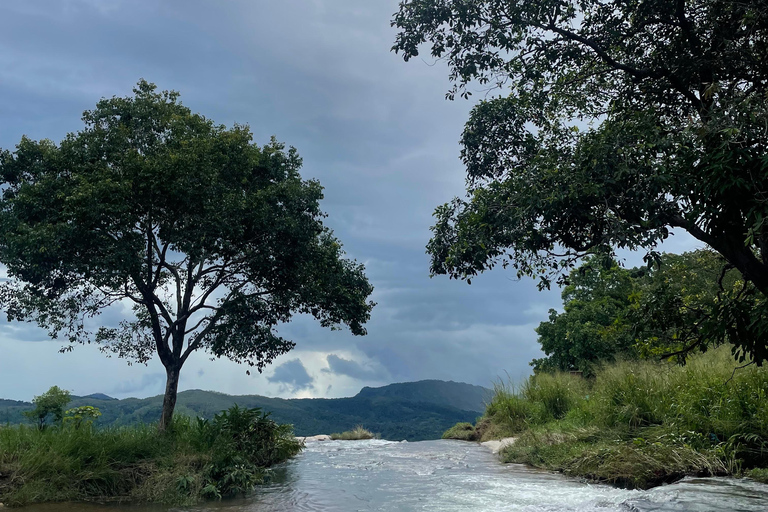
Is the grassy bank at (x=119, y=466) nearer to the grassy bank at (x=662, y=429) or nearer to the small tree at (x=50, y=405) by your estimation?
the small tree at (x=50, y=405)

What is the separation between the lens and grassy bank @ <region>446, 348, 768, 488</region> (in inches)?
377

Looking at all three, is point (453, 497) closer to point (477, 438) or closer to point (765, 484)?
point (765, 484)

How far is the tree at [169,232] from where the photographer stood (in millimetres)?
13875

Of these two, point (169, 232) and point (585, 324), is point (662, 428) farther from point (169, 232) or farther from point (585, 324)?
point (585, 324)

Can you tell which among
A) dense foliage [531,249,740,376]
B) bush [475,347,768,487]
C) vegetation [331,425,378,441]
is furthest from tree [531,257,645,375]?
bush [475,347,768,487]

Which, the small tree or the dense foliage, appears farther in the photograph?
the small tree

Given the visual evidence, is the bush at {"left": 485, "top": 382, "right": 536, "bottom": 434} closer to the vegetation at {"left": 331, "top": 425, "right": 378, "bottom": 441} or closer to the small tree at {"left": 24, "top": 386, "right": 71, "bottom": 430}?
the vegetation at {"left": 331, "top": 425, "right": 378, "bottom": 441}

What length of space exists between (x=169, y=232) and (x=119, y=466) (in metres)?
6.62

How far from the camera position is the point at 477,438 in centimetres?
2191

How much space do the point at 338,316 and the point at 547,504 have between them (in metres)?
11.0

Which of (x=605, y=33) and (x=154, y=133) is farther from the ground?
(x=154, y=133)

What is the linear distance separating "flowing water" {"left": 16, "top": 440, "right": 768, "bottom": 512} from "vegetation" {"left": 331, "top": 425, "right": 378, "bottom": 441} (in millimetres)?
11560

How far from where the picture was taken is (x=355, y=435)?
991 inches


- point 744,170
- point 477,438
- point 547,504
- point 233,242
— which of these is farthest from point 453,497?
point 477,438
